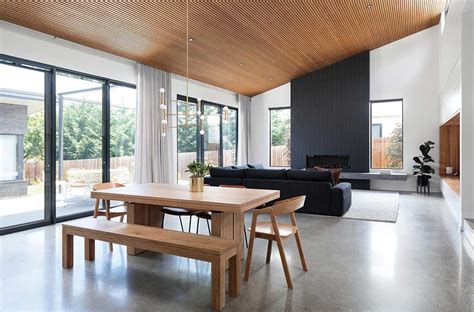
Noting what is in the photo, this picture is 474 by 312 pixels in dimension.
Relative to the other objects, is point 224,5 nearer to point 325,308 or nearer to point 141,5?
point 141,5

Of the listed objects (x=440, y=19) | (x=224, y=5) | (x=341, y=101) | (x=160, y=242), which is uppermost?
(x=440, y=19)

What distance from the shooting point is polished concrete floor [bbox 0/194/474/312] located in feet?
8.15

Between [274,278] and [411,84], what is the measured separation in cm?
808

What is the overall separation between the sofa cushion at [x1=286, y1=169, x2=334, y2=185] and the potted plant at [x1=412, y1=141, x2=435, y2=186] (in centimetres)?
410

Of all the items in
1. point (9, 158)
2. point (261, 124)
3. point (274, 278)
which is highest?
point (261, 124)

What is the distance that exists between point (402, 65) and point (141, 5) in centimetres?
745

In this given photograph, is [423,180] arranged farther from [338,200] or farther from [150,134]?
[150,134]

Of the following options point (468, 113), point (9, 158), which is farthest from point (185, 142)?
point (468, 113)

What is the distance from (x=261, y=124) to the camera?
11297 millimetres

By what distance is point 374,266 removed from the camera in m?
3.25

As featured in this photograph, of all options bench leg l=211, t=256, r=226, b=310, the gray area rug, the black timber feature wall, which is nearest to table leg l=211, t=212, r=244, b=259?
bench leg l=211, t=256, r=226, b=310

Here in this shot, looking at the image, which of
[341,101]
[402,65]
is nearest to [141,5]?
[341,101]

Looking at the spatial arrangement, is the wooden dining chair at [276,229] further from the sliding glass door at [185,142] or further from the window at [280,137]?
the window at [280,137]

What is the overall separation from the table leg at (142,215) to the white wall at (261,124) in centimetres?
745
